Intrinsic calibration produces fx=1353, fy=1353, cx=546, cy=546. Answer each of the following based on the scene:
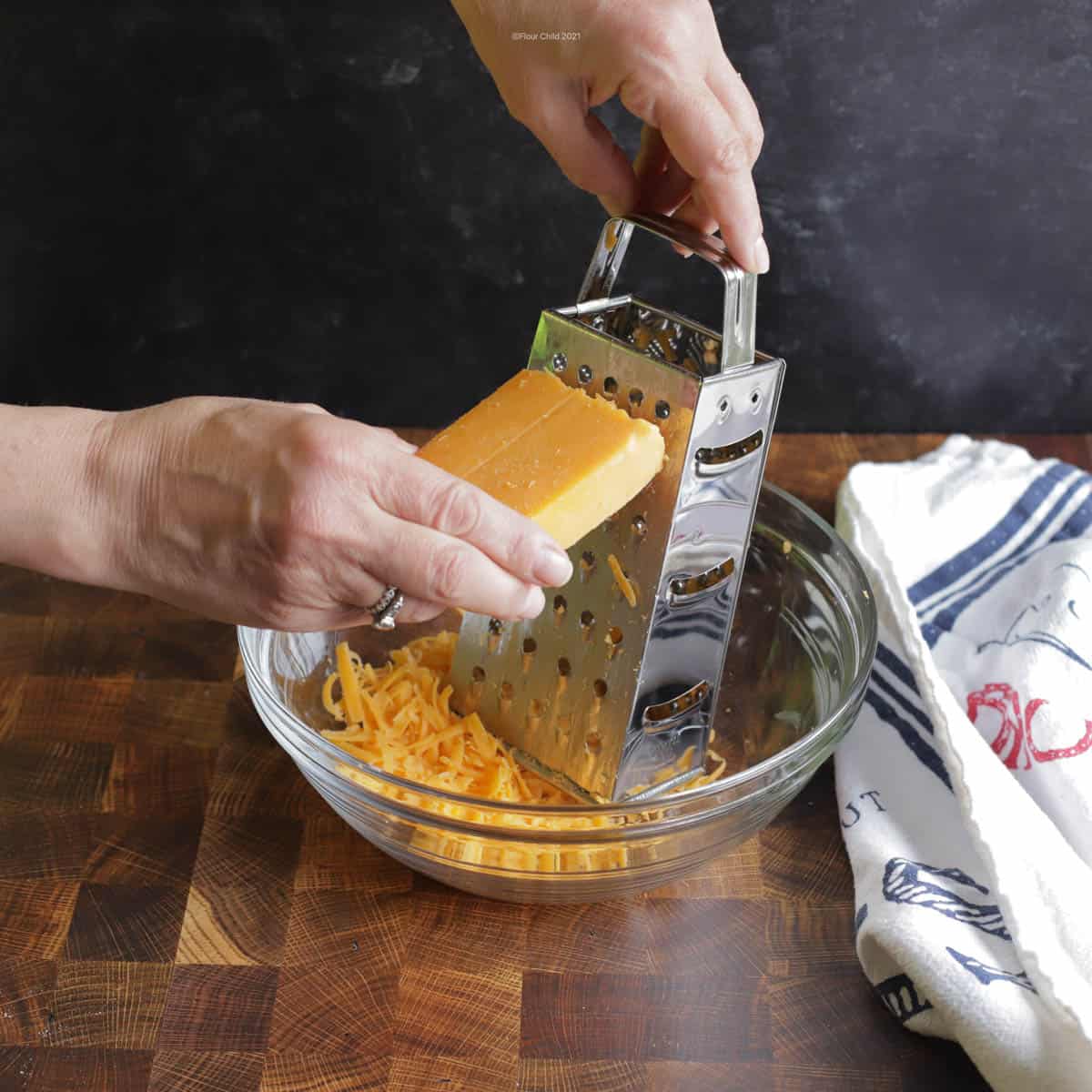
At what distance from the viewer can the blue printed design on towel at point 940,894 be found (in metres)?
1.33

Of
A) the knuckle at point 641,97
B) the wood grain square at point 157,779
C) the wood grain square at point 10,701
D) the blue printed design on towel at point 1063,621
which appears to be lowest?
the wood grain square at point 10,701

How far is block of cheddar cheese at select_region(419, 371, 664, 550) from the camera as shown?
1185 millimetres

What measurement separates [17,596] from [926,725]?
1.17 metres

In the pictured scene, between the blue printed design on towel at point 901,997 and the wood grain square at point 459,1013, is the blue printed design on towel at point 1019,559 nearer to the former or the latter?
the blue printed design on towel at point 901,997

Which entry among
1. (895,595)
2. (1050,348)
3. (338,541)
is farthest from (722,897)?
(1050,348)

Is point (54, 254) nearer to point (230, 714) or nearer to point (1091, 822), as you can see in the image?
point (230, 714)

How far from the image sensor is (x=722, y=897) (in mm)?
1413

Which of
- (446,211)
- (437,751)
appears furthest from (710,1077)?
(446,211)

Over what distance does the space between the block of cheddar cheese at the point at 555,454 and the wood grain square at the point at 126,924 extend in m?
0.55

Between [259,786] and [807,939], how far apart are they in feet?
2.04

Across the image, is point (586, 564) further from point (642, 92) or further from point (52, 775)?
point (52, 775)

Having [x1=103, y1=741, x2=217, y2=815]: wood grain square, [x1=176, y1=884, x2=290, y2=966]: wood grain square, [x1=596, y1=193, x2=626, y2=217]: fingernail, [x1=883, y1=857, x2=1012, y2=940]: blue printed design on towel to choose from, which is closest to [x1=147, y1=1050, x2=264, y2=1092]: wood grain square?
[x1=176, y1=884, x2=290, y2=966]: wood grain square

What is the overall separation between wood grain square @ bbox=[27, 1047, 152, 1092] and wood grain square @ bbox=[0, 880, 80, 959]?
4.9 inches

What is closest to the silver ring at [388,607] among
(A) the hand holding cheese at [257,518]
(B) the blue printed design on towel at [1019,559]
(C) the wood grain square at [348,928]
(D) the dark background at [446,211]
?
(A) the hand holding cheese at [257,518]
